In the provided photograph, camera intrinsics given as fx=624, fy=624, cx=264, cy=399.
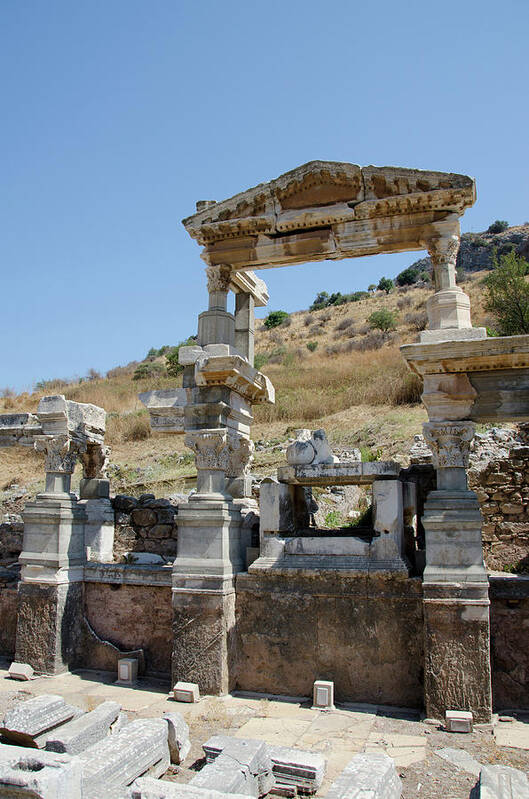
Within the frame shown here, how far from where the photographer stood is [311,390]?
69.1ft

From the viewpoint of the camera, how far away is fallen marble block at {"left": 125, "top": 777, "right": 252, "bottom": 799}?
3.85 meters

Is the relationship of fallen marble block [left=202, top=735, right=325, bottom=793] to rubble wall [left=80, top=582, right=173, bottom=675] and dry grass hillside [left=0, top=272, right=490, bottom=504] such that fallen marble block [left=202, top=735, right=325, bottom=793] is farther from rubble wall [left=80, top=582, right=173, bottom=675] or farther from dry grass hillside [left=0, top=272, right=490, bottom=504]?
dry grass hillside [left=0, top=272, right=490, bottom=504]

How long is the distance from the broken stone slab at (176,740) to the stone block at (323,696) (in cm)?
175

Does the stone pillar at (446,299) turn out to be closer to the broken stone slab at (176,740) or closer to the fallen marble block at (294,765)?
the fallen marble block at (294,765)

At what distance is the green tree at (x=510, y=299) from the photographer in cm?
2078

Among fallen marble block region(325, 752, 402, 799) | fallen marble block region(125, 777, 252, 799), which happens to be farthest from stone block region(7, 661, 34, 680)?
fallen marble block region(325, 752, 402, 799)

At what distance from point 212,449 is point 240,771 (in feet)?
13.5

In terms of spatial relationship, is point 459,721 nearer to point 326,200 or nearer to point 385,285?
point 326,200

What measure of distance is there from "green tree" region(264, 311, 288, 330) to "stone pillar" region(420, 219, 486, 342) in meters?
35.9

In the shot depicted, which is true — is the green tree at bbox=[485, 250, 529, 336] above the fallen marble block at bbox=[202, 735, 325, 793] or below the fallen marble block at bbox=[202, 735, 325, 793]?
above

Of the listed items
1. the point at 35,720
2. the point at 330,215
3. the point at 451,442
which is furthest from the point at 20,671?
the point at 330,215

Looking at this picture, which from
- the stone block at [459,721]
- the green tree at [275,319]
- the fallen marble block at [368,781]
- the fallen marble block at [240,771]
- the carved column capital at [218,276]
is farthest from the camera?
the green tree at [275,319]

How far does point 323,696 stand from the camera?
22.5 feet

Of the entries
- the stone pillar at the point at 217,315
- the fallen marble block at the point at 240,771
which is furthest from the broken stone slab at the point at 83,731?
the stone pillar at the point at 217,315
